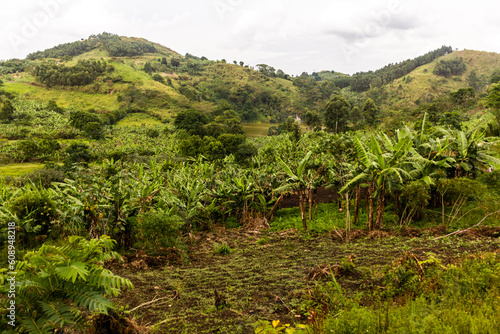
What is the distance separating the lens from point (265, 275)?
5.53 meters

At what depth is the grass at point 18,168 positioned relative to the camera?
29.1 m

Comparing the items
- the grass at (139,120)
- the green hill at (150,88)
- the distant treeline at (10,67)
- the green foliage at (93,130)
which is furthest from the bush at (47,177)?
the distant treeline at (10,67)

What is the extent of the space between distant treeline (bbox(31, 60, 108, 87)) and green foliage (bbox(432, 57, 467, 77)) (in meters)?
109

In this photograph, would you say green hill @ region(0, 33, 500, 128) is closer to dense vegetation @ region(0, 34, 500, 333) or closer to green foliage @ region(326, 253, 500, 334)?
dense vegetation @ region(0, 34, 500, 333)

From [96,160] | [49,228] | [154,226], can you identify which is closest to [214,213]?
[154,226]

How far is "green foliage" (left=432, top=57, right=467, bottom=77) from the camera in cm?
9181

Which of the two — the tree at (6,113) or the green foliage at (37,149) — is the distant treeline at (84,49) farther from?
the green foliage at (37,149)

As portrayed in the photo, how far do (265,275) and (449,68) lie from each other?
116m

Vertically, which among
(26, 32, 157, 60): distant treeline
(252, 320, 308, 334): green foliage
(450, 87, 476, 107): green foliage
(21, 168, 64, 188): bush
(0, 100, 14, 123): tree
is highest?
(26, 32, 157, 60): distant treeline

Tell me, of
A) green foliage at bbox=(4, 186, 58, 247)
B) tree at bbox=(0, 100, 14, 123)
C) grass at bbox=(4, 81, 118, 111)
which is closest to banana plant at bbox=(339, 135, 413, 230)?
green foliage at bbox=(4, 186, 58, 247)

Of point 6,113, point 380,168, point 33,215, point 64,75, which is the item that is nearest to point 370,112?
point 380,168

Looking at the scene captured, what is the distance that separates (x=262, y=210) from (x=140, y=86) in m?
77.2

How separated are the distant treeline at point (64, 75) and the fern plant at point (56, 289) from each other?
88.3m

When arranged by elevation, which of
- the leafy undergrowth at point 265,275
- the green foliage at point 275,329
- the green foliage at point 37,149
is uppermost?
the green foliage at point 37,149
